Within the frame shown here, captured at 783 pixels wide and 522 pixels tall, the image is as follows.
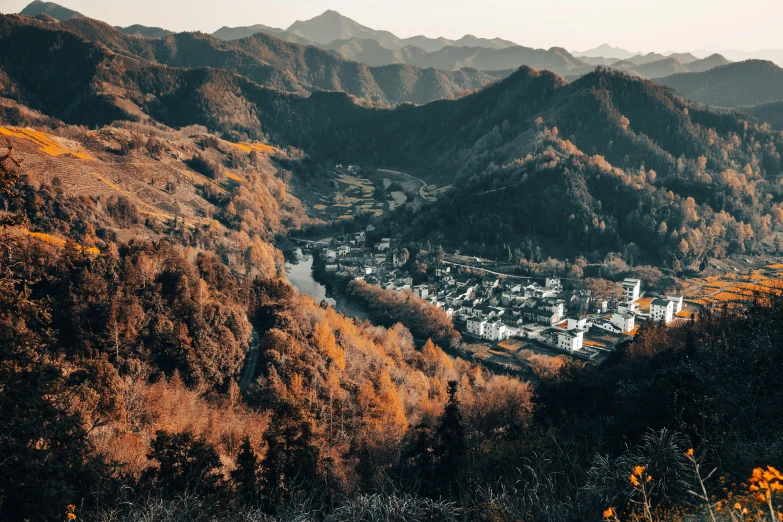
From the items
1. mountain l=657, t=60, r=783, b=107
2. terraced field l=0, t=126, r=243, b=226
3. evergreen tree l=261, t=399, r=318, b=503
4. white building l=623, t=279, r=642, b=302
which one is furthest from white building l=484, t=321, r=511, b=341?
mountain l=657, t=60, r=783, b=107

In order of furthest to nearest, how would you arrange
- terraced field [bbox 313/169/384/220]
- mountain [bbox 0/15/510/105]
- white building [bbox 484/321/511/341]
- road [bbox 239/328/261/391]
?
mountain [bbox 0/15/510/105] → terraced field [bbox 313/169/384/220] → white building [bbox 484/321/511/341] → road [bbox 239/328/261/391]

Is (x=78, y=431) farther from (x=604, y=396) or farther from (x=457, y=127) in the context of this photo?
(x=457, y=127)

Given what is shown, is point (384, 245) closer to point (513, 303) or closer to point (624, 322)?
point (513, 303)

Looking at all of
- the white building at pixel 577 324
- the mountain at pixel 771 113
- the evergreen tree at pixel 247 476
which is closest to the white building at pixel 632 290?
the white building at pixel 577 324

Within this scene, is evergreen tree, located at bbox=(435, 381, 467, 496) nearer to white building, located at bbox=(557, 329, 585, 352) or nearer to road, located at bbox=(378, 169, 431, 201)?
white building, located at bbox=(557, 329, 585, 352)

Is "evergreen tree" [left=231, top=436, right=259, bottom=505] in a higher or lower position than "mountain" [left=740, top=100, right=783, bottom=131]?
lower

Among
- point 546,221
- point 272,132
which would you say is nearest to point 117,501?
point 546,221

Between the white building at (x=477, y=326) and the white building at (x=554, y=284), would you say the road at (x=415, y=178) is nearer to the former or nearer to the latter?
the white building at (x=554, y=284)
